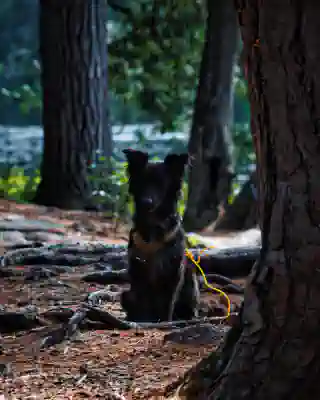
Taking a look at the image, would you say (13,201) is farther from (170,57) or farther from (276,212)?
(276,212)

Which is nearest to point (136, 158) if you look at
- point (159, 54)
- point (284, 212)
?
point (284, 212)

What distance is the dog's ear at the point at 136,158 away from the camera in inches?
222

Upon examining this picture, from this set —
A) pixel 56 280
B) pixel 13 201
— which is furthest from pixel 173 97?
pixel 56 280

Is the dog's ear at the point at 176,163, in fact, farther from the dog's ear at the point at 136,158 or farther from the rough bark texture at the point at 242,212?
the rough bark texture at the point at 242,212

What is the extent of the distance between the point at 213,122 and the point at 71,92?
2.63m

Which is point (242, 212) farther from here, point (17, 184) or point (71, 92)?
point (17, 184)

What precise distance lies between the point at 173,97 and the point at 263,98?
13.0 metres

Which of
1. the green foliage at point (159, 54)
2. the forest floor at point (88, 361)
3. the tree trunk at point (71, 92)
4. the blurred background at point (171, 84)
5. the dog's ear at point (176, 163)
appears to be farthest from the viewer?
the green foliage at point (159, 54)

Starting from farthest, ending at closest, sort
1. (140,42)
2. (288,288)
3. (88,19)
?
(140,42)
(88,19)
(288,288)

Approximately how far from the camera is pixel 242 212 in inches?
474

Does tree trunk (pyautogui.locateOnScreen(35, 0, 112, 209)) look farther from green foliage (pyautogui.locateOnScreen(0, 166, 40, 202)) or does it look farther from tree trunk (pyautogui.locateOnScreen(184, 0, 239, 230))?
tree trunk (pyautogui.locateOnScreen(184, 0, 239, 230))

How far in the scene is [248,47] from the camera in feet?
10.3

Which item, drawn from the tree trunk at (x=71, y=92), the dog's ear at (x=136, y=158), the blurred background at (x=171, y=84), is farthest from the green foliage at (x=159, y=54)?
the dog's ear at (x=136, y=158)

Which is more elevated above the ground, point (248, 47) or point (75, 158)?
point (248, 47)
